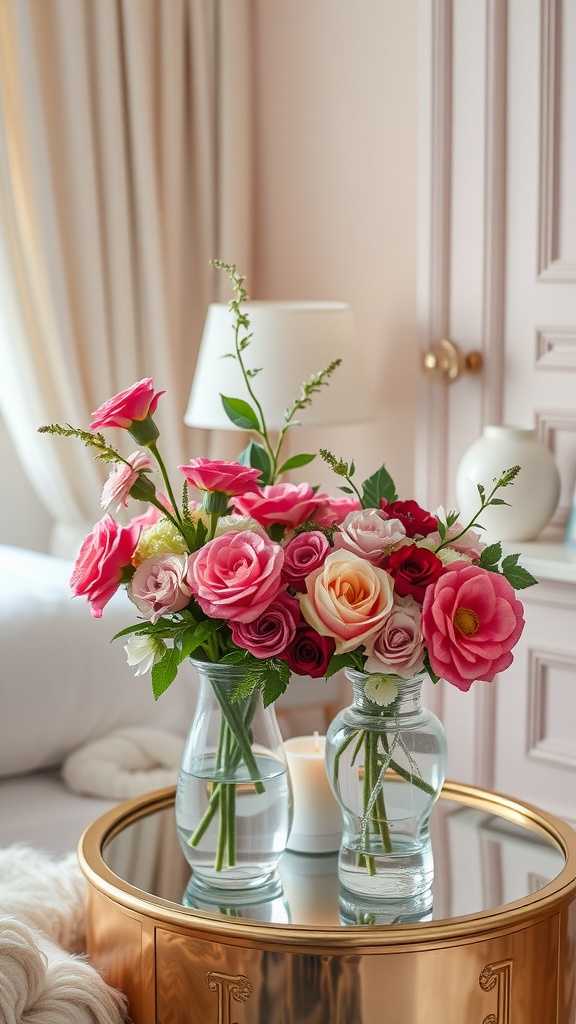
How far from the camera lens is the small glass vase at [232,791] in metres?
1.29

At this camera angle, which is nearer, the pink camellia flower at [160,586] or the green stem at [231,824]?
the pink camellia flower at [160,586]

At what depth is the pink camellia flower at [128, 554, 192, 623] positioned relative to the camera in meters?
1.18

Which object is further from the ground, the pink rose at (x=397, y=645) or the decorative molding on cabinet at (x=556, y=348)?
the decorative molding on cabinet at (x=556, y=348)

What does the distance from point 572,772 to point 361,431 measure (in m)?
0.99

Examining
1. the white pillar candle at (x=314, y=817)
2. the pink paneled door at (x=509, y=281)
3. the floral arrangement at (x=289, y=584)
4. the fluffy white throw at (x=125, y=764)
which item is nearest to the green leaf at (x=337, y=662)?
the floral arrangement at (x=289, y=584)

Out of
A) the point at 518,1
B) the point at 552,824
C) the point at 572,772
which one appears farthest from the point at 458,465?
the point at 552,824

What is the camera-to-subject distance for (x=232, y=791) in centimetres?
129

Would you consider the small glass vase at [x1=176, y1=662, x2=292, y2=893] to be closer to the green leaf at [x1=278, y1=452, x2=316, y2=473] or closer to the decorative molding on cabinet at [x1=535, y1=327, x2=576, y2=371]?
the green leaf at [x1=278, y1=452, x2=316, y2=473]

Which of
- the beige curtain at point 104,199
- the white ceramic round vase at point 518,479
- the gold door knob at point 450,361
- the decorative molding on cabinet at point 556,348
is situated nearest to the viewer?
the white ceramic round vase at point 518,479

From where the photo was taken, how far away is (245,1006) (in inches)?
46.5

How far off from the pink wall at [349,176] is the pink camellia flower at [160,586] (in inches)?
69.7

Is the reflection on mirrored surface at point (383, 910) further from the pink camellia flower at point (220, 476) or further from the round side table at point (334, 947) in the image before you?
the pink camellia flower at point (220, 476)

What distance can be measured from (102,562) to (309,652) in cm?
21

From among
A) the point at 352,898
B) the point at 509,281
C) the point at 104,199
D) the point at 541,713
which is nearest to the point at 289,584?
the point at 352,898
